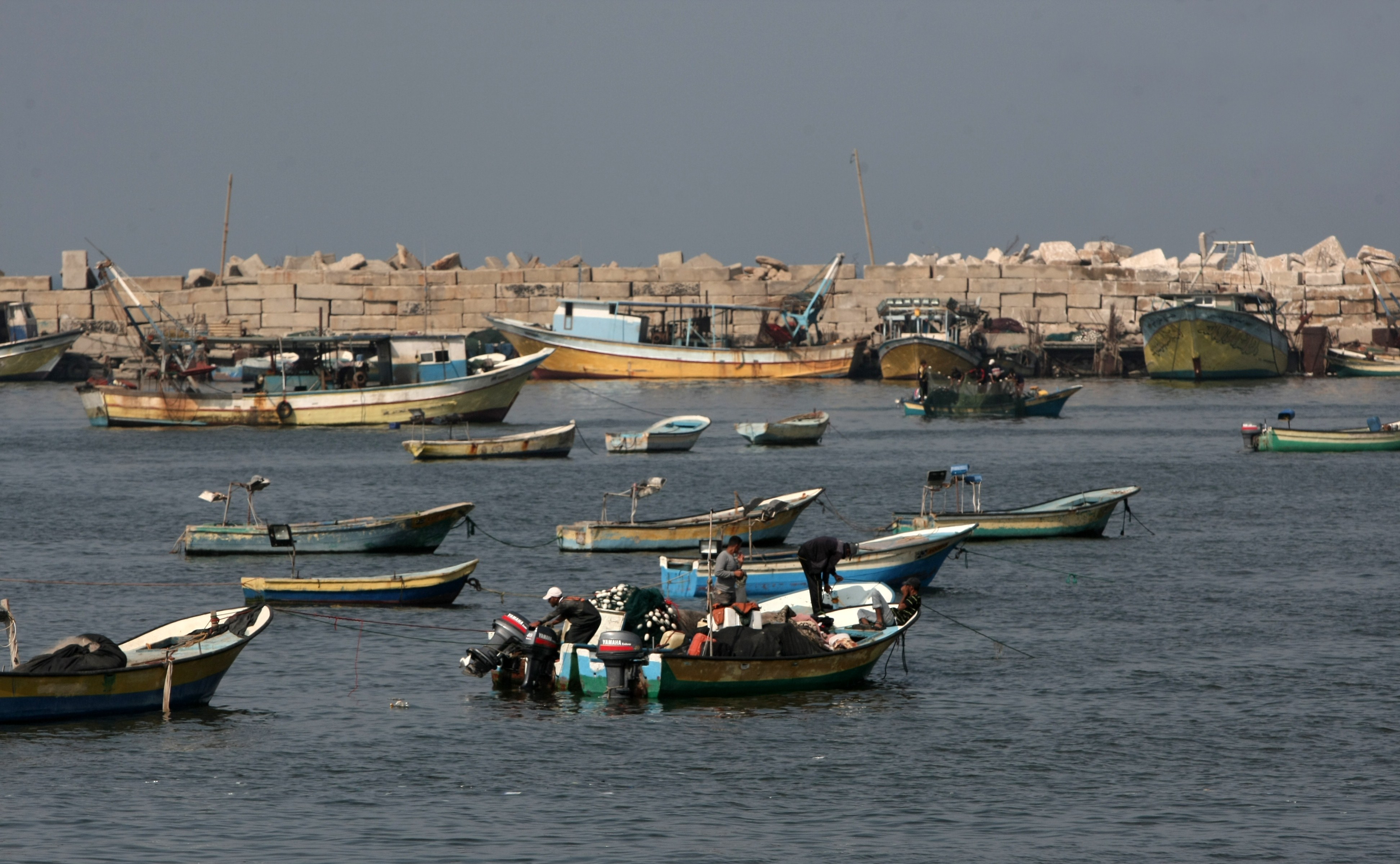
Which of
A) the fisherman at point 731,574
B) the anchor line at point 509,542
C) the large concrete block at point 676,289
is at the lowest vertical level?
the anchor line at point 509,542

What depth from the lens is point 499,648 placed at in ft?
53.8

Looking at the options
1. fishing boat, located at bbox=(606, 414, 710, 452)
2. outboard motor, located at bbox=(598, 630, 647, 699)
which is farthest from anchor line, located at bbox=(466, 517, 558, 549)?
fishing boat, located at bbox=(606, 414, 710, 452)

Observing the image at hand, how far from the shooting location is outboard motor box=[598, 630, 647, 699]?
1585cm

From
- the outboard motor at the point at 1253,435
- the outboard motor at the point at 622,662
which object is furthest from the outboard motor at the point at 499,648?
the outboard motor at the point at 1253,435

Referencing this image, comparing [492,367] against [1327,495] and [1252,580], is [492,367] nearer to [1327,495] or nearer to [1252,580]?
[1327,495]

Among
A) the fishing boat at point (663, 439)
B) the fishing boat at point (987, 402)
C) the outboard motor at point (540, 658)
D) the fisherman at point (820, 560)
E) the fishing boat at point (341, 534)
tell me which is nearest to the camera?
the outboard motor at point (540, 658)

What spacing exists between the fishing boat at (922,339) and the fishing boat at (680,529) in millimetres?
38851

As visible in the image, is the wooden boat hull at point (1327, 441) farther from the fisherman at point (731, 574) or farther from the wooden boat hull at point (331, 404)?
the fisherman at point (731, 574)

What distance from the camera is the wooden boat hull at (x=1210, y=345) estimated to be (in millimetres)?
67812

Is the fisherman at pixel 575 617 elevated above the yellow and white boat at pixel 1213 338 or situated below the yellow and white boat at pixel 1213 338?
below

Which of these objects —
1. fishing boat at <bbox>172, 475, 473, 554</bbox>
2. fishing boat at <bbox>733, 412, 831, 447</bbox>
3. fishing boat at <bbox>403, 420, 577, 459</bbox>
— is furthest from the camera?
fishing boat at <bbox>733, 412, 831, 447</bbox>

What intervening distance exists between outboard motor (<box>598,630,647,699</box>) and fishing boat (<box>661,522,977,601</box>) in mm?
4882

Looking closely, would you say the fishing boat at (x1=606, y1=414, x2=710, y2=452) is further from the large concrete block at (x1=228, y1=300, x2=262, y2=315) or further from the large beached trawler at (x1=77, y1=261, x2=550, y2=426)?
the large concrete block at (x1=228, y1=300, x2=262, y2=315)

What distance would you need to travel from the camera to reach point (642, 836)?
12242 millimetres
